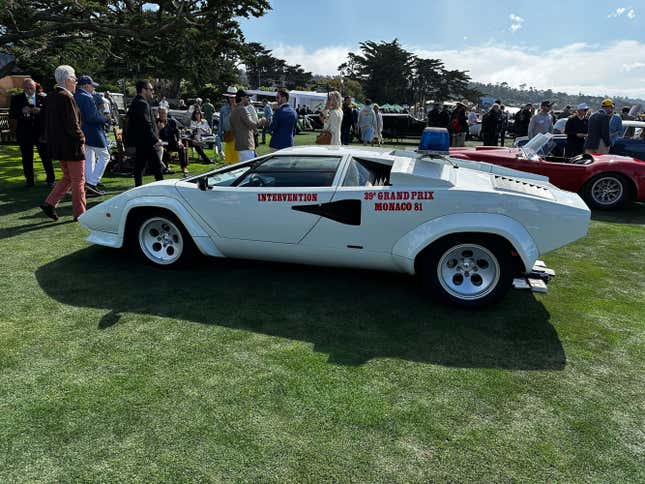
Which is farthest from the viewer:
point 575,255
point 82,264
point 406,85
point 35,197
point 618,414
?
point 406,85

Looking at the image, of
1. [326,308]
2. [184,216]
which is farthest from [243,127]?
[326,308]

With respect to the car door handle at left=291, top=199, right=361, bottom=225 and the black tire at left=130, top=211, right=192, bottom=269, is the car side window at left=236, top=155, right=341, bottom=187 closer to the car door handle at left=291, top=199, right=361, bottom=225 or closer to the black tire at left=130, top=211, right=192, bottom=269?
the car door handle at left=291, top=199, right=361, bottom=225

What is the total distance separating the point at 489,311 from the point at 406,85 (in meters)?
87.7

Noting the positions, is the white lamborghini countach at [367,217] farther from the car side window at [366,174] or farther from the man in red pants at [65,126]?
the man in red pants at [65,126]

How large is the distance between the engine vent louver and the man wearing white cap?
718cm

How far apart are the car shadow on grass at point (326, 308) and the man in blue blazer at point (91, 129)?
124 inches

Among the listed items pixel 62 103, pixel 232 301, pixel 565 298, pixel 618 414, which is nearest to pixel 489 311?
pixel 565 298

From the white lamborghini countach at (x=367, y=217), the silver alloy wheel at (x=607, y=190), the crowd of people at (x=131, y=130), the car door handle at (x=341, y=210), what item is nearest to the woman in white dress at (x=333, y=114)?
the crowd of people at (x=131, y=130)

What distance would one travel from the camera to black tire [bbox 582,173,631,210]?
7965 mm

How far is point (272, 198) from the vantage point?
4.23 metres

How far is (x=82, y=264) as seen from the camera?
A: 491 centimetres

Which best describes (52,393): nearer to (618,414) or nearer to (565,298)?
(618,414)

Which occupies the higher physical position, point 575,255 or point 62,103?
point 62,103

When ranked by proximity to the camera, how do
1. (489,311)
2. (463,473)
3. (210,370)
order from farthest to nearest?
(489,311) < (210,370) < (463,473)
